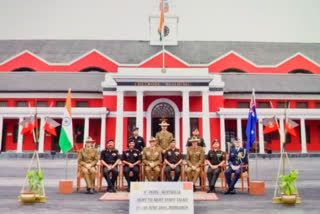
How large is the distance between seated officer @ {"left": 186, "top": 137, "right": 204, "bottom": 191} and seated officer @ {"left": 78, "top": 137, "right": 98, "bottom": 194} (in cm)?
300

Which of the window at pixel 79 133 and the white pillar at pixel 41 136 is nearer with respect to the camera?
the white pillar at pixel 41 136

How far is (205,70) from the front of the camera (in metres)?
26.4

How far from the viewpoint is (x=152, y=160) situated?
391 inches

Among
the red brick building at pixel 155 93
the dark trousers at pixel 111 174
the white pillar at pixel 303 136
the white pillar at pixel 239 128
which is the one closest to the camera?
the dark trousers at pixel 111 174

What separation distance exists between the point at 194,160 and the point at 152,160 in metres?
1.35

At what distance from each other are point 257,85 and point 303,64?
921 centimetres

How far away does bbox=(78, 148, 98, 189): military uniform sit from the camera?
9.75 m

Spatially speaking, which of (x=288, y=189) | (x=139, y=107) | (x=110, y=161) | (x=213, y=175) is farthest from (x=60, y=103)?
(x=288, y=189)

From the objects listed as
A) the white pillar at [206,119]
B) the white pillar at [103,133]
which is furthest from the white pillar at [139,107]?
the white pillar at [206,119]

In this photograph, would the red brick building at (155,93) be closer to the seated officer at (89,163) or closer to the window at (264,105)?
the window at (264,105)

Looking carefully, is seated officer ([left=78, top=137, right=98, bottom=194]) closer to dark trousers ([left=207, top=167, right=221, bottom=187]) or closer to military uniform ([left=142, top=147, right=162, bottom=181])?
military uniform ([left=142, top=147, right=162, bottom=181])

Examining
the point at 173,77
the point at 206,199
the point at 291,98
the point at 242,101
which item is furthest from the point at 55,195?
the point at 291,98

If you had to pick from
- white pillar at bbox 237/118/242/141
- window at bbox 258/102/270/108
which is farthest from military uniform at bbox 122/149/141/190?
window at bbox 258/102/270/108

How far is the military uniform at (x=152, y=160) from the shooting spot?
9789mm
